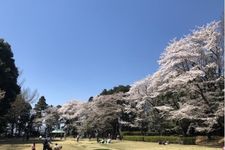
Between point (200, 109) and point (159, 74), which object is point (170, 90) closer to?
point (159, 74)

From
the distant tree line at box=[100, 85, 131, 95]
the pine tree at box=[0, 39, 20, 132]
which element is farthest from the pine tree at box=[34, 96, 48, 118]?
the pine tree at box=[0, 39, 20, 132]

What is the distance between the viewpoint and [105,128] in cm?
7294

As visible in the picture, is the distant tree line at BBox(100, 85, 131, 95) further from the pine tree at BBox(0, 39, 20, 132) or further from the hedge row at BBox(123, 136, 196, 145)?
the pine tree at BBox(0, 39, 20, 132)

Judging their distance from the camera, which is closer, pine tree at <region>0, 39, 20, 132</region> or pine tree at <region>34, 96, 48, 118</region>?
pine tree at <region>0, 39, 20, 132</region>

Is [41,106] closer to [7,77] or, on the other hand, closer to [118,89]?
[118,89]

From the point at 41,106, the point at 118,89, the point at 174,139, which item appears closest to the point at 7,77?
the point at 174,139

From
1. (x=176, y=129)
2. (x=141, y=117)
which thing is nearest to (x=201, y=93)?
(x=176, y=129)

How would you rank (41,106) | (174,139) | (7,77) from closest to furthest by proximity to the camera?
(174,139)
(7,77)
(41,106)

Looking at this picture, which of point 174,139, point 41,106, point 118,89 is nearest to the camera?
point 174,139

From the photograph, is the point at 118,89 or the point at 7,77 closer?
the point at 7,77

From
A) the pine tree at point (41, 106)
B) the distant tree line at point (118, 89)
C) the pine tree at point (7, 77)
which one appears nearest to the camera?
the pine tree at point (7, 77)

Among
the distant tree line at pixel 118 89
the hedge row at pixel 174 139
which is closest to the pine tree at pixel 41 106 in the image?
the distant tree line at pixel 118 89

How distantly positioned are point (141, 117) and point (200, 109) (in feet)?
84.1

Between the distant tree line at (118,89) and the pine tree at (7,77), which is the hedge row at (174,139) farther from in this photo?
the distant tree line at (118,89)
